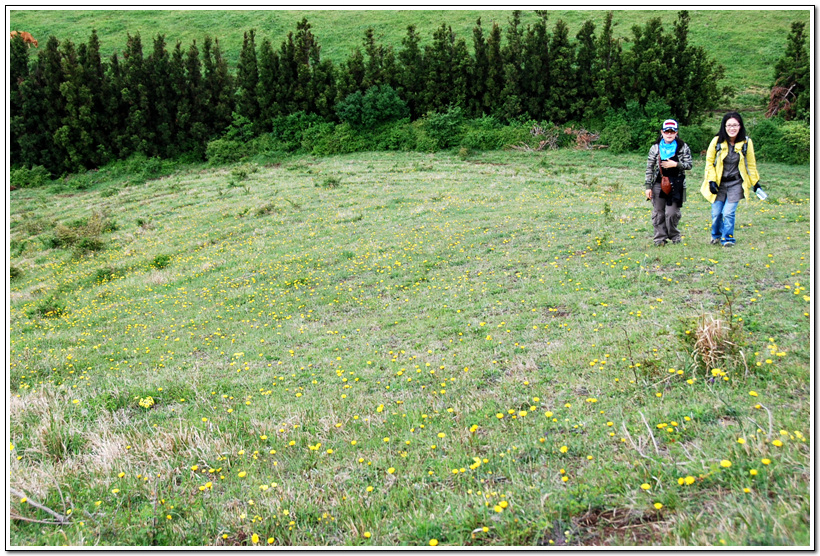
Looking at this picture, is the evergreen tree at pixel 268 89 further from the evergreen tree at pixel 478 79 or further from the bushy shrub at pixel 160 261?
the bushy shrub at pixel 160 261

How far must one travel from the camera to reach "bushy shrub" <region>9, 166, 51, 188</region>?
3656 centimetres

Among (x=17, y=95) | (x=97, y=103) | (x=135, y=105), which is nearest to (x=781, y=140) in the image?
(x=135, y=105)

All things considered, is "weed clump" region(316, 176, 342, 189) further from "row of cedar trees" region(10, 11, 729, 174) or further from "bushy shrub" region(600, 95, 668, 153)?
"bushy shrub" region(600, 95, 668, 153)

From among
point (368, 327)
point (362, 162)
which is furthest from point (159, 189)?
point (368, 327)

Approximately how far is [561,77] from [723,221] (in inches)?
1212

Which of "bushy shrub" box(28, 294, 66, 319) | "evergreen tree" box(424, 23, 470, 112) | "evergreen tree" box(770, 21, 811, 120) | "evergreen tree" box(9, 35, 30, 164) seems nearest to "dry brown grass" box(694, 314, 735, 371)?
"bushy shrub" box(28, 294, 66, 319)

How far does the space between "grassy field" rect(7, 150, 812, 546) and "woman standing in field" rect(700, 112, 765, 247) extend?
1.02 metres

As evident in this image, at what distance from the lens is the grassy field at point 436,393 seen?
3170 mm

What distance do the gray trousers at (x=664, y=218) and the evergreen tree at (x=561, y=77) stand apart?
1154 inches

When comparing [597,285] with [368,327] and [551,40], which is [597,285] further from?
[551,40]

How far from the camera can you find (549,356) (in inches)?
229

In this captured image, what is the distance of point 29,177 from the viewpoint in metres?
37.1

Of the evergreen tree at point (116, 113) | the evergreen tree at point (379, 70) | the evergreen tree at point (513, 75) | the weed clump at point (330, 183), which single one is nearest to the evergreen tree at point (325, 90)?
the evergreen tree at point (379, 70)

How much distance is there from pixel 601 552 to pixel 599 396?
2.07 metres
